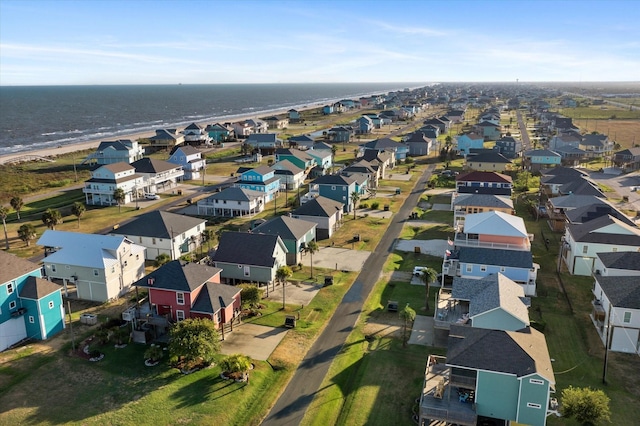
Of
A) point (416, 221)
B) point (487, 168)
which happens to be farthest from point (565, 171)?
point (416, 221)

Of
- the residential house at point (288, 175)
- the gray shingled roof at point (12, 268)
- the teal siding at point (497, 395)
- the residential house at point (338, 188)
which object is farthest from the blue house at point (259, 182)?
the teal siding at point (497, 395)

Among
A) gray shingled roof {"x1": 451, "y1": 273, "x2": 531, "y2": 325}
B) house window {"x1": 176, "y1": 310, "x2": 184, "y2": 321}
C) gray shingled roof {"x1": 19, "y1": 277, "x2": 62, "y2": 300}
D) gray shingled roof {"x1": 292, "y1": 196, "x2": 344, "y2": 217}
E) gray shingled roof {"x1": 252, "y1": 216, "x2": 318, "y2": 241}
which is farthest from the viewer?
gray shingled roof {"x1": 292, "y1": 196, "x2": 344, "y2": 217}

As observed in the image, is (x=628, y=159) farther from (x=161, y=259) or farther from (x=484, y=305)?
(x=161, y=259)

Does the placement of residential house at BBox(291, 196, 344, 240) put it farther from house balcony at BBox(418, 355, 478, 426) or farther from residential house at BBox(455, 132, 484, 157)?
residential house at BBox(455, 132, 484, 157)

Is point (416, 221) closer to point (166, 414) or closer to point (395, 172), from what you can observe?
point (395, 172)

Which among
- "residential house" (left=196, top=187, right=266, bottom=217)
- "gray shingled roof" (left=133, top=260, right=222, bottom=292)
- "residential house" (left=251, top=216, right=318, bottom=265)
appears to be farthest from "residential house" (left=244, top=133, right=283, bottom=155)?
"gray shingled roof" (left=133, top=260, right=222, bottom=292)

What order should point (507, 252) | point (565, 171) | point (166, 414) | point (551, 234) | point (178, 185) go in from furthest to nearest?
point (178, 185) < point (565, 171) < point (551, 234) < point (507, 252) < point (166, 414)

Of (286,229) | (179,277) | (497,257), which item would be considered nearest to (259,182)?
(286,229)
